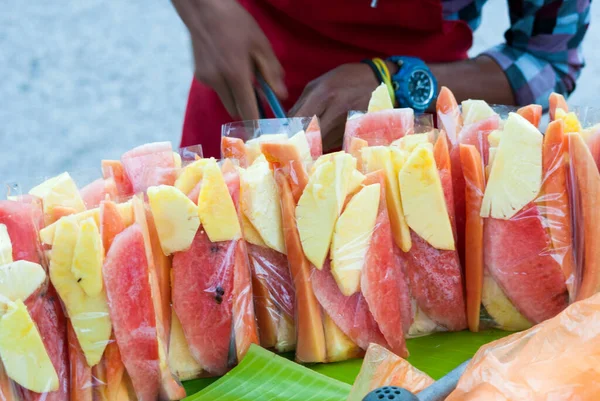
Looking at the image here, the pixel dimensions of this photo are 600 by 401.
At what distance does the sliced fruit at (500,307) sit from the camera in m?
1.25

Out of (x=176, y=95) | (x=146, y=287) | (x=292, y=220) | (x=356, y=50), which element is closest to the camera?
(x=146, y=287)

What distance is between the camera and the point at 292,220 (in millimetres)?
1165

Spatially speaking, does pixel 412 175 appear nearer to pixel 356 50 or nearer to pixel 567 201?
pixel 567 201

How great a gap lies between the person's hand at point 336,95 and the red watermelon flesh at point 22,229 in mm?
1051

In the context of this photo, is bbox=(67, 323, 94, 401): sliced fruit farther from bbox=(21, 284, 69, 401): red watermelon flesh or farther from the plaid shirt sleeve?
the plaid shirt sleeve

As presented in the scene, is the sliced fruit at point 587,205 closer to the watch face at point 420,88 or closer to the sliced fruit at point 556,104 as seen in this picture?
the sliced fruit at point 556,104

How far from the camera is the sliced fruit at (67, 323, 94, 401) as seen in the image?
1.03 meters

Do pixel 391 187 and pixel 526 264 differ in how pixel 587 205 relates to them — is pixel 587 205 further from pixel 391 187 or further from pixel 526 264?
pixel 391 187

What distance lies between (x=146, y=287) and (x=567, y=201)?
28.9 inches

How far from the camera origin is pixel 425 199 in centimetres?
119

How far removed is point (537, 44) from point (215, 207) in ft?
4.73

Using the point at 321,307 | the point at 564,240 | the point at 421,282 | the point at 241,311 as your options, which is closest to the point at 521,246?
the point at 564,240

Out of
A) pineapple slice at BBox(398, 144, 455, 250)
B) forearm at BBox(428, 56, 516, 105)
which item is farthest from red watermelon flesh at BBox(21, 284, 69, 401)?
forearm at BBox(428, 56, 516, 105)

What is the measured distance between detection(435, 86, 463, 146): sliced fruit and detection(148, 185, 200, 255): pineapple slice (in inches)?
21.4
